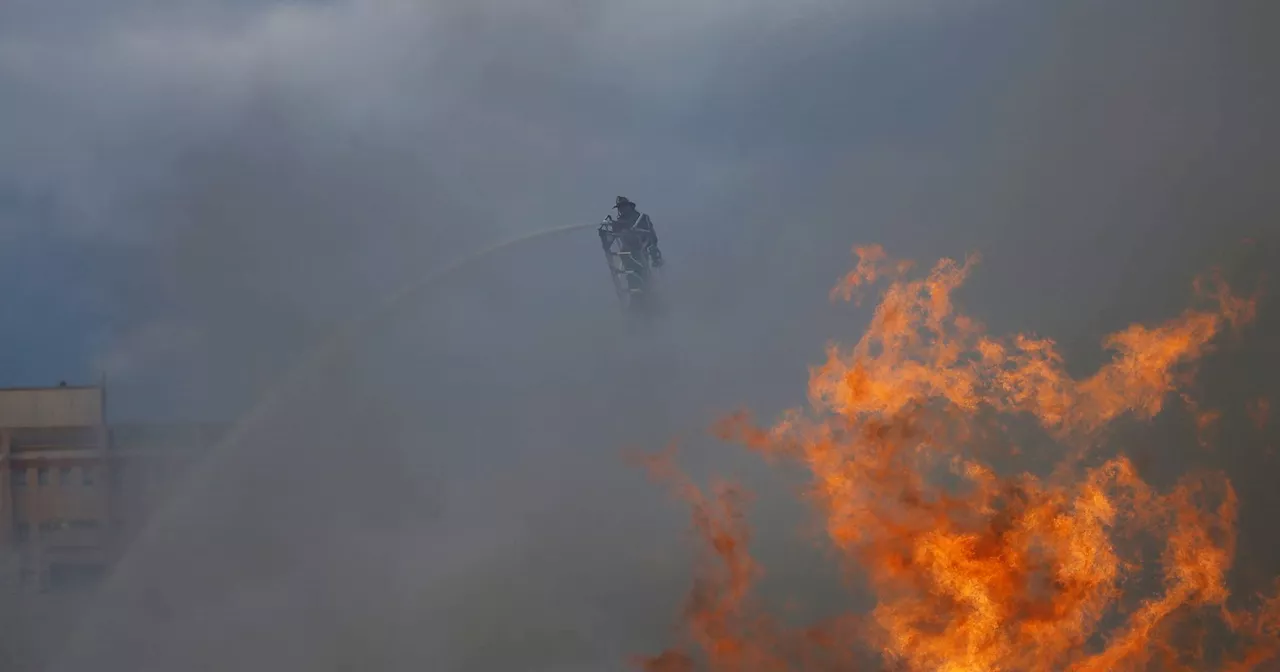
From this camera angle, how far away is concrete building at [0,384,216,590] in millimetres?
27812

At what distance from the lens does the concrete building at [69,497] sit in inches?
1095

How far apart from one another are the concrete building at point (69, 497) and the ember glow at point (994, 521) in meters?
16.8

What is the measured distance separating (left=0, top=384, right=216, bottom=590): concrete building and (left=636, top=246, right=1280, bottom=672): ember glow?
55.2 ft

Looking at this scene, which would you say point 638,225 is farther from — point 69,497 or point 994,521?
point 69,497

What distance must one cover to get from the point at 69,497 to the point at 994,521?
2379 cm

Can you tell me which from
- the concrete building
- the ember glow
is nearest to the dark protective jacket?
the ember glow

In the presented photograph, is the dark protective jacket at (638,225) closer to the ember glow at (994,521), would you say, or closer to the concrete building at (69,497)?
the ember glow at (994,521)

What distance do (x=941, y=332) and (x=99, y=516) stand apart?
22.3 m

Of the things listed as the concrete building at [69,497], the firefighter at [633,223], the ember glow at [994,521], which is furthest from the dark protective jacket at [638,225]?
the concrete building at [69,497]

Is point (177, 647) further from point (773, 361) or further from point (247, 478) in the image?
point (773, 361)

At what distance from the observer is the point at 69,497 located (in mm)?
27984

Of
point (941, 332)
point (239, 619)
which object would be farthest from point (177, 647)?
point (941, 332)

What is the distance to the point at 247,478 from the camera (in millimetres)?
26484

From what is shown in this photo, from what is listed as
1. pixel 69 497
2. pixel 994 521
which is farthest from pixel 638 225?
pixel 69 497
